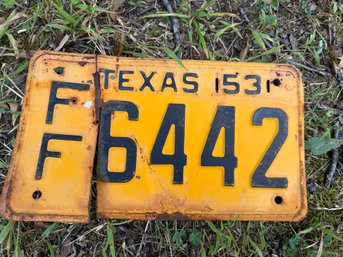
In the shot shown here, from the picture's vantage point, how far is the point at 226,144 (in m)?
1.56

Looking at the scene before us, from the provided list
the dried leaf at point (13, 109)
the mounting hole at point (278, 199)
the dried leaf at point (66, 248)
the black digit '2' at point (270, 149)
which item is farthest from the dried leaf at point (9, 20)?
the mounting hole at point (278, 199)

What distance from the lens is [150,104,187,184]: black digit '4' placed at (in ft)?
5.00

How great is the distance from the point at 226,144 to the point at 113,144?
449 mm

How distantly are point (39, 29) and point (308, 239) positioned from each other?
150 cm

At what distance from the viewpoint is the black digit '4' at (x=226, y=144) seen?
5.05 feet

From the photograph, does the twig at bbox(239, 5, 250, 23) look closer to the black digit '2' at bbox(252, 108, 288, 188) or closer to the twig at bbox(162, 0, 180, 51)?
the twig at bbox(162, 0, 180, 51)

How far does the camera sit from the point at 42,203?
1.48 m

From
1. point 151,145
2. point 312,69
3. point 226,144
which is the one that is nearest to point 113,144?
point 151,145

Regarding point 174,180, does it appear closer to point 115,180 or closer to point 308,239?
point 115,180

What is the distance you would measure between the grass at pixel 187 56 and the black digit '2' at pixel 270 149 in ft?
0.67

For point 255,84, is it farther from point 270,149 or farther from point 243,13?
point 243,13

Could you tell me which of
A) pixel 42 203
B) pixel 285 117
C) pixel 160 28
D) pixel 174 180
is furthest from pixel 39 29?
pixel 285 117

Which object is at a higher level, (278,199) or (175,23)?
(175,23)

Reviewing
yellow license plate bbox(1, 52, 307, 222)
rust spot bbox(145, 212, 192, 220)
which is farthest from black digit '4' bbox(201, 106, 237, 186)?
rust spot bbox(145, 212, 192, 220)
